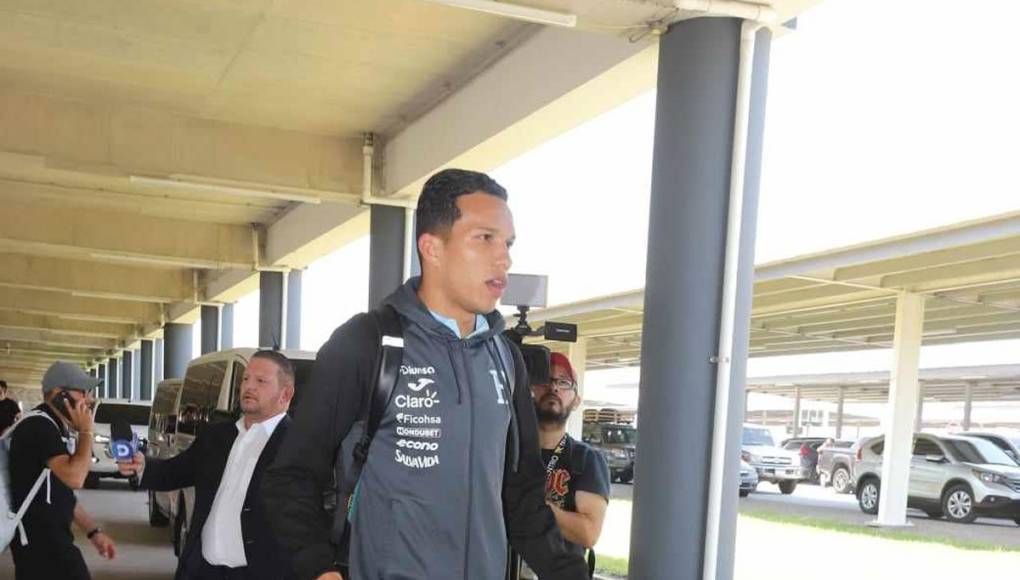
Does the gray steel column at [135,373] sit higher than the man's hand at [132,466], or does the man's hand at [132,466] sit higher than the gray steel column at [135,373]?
the man's hand at [132,466]

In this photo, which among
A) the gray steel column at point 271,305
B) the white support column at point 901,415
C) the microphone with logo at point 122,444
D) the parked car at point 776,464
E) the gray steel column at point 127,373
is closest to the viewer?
the microphone with logo at point 122,444

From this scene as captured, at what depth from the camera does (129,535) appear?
14.9 m

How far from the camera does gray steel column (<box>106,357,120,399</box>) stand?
5084cm

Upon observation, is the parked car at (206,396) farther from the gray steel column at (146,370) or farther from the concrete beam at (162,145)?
the gray steel column at (146,370)

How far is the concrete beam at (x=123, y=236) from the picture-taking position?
19984 mm

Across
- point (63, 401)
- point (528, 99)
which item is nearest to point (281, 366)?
point (63, 401)

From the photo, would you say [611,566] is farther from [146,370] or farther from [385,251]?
[146,370]

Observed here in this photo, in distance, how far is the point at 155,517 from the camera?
52.1 feet

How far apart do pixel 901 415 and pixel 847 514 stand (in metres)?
3.18

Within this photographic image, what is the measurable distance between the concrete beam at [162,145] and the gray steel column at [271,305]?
6364 mm

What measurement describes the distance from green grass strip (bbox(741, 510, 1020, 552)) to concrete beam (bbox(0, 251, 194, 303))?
A: 549 inches

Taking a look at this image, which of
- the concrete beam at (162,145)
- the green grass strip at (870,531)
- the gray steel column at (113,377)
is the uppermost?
the concrete beam at (162,145)

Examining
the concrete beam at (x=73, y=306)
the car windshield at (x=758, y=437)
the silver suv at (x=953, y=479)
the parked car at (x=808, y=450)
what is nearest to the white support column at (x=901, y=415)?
the silver suv at (x=953, y=479)

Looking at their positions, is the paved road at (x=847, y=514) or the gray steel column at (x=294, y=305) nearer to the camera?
the paved road at (x=847, y=514)
